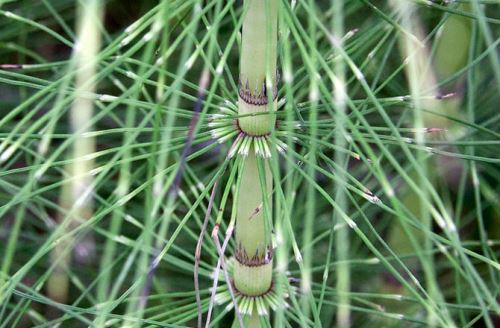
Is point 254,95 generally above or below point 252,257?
above

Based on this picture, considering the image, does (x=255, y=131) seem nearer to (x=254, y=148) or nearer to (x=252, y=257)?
(x=254, y=148)

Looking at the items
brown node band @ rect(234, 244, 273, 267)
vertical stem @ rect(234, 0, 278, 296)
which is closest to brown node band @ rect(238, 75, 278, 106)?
vertical stem @ rect(234, 0, 278, 296)

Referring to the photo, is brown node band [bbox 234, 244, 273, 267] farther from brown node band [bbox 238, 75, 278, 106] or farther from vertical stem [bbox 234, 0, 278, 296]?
brown node band [bbox 238, 75, 278, 106]

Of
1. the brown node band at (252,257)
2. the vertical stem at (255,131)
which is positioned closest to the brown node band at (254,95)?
the vertical stem at (255,131)

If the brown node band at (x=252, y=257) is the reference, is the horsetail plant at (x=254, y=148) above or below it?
above

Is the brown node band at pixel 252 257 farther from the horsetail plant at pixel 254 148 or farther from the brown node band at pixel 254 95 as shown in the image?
the brown node band at pixel 254 95

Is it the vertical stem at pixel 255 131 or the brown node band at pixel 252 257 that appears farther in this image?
the brown node band at pixel 252 257

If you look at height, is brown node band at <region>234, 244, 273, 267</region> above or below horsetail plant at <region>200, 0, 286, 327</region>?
below

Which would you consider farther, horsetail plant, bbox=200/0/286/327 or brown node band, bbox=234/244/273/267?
brown node band, bbox=234/244/273/267

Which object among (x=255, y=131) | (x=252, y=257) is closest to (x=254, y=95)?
(x=255, y=131)
